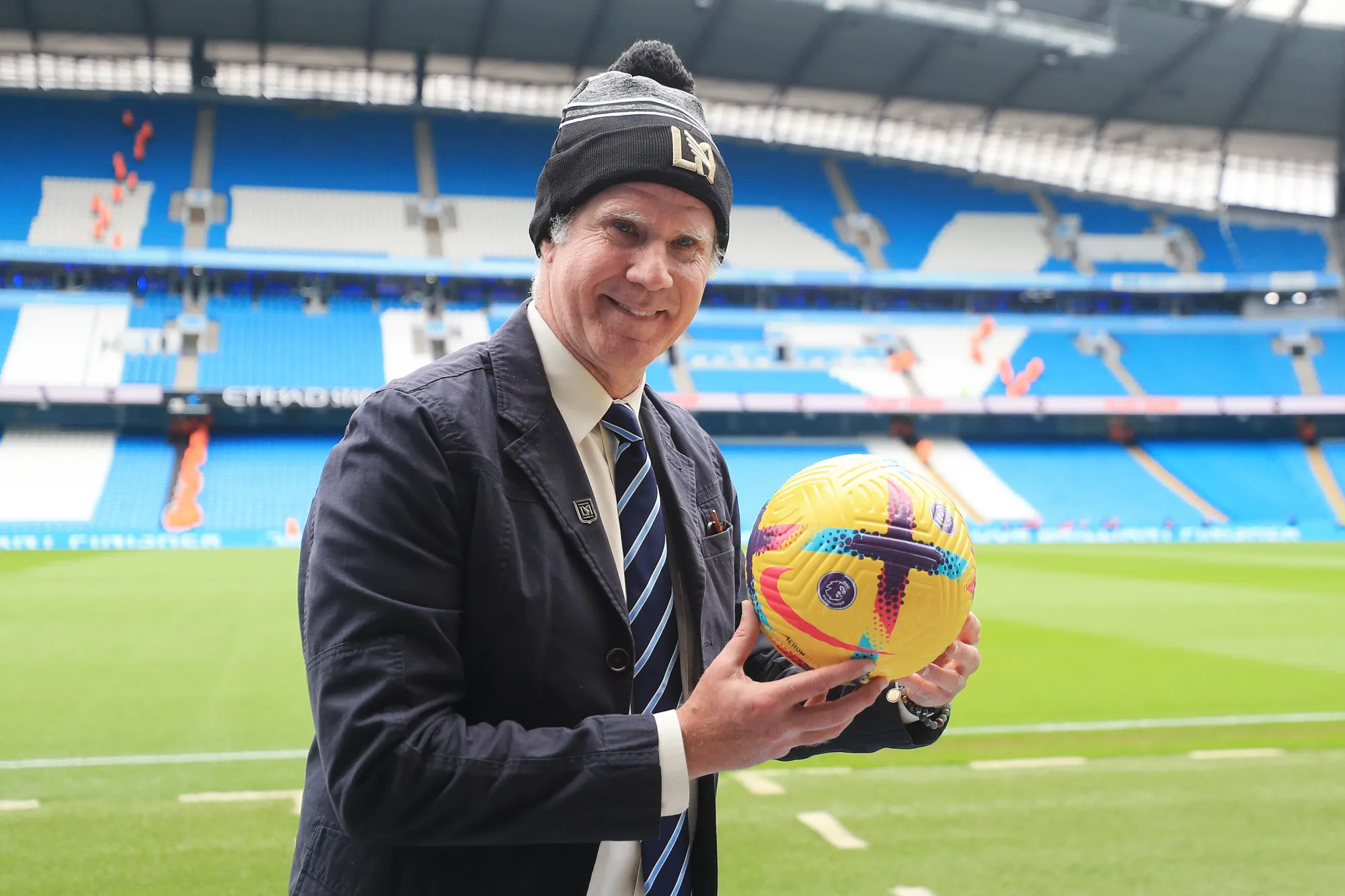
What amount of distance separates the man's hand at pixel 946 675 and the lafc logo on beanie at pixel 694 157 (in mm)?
1112

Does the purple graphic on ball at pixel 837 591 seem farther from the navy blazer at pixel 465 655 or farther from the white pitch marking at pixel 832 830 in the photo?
the white pitch marking at pixel 832 830

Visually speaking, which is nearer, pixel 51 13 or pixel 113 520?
pixel 113 520

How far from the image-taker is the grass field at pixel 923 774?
4719mm

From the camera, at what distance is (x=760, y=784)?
240 inches

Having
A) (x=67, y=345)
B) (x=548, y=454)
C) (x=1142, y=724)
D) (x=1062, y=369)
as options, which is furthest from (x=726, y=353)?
(x=548, y=454)

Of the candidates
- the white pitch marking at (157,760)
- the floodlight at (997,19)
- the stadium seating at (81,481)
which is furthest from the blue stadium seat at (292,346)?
the white pitch marking at (157,760)

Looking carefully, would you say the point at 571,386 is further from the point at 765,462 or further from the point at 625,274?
the point at 765,462

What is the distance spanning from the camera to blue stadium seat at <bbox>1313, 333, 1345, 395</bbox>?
38281mm

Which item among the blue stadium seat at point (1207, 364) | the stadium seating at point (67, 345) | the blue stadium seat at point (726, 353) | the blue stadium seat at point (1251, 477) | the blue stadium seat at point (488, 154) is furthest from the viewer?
the blue stadium seat at point (488, 154)

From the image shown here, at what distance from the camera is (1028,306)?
4231 centimetres

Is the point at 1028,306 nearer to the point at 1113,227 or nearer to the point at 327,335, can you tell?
the point at 1113,227

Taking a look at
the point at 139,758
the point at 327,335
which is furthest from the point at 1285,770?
the point at 327,335

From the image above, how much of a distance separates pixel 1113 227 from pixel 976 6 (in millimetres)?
15087

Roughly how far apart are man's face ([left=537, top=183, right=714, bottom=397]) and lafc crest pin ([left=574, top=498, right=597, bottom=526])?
309mm
